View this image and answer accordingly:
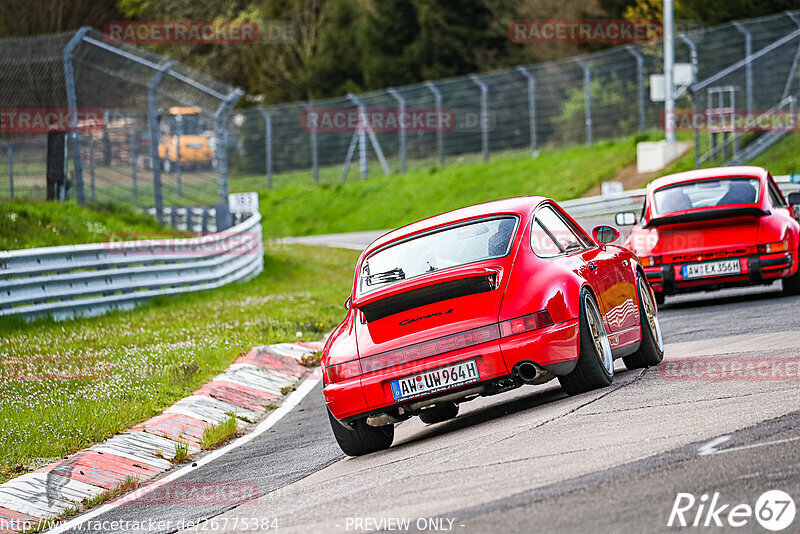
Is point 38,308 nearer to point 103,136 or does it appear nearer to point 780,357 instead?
point 103,136

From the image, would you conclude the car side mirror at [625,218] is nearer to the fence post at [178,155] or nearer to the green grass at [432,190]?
the fence post at [178,155]

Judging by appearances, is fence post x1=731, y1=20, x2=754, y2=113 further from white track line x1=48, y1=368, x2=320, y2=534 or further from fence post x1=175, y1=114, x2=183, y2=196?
white track line x1=48, y1=368, x2=320, y2=534

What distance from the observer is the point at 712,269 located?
44.0 feet

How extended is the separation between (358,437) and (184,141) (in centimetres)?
2012

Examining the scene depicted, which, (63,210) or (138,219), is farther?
(138,219)

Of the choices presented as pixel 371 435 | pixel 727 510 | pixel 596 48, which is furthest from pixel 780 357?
pixel 596 48

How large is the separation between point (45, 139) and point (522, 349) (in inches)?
607

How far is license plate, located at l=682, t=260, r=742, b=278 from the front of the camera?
1334cm

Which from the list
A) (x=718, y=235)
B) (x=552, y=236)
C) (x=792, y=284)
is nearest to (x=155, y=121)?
(x=718, y=235)

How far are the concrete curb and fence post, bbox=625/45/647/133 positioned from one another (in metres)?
24.2

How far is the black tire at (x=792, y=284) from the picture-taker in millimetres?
13672

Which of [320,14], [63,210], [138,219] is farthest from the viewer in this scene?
[320,14]

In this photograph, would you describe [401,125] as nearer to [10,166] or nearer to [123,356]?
[10,166]

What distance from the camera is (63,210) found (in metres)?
21.1
